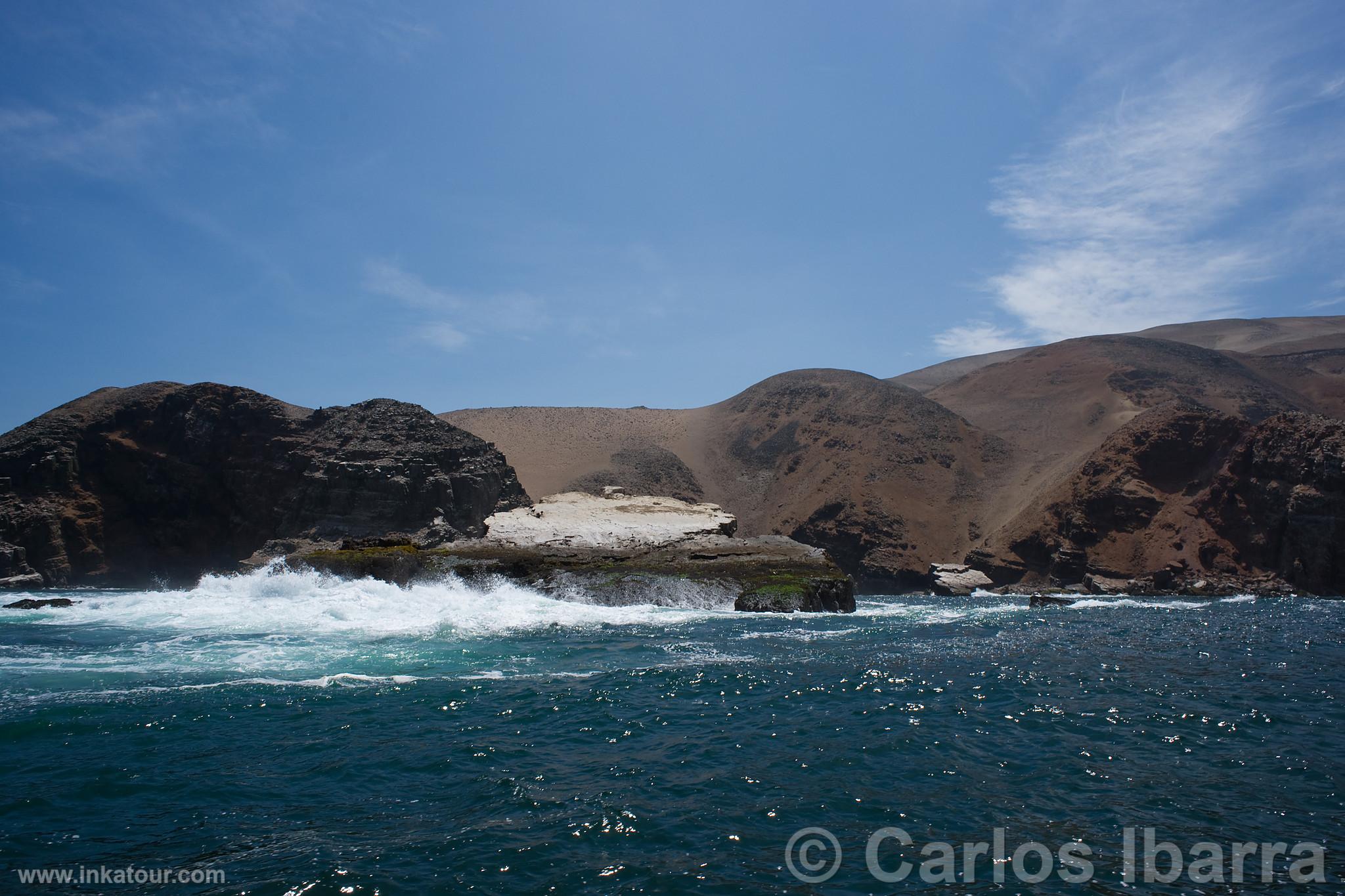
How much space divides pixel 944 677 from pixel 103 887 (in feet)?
39.8

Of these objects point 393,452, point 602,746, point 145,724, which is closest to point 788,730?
point 602,746

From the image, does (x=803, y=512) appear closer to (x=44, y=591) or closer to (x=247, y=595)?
(x=247, y=595)

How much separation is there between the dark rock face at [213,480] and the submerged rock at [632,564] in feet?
47.5

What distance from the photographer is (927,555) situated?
6022 centimetres

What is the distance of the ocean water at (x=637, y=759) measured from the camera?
20.2 feet

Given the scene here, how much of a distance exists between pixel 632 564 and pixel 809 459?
54.3 m

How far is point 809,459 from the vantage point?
82.5 m

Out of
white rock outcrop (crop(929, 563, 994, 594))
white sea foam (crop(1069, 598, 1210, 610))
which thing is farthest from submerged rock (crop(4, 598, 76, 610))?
white rock outcrop (crop(929, 563, 994, 594))

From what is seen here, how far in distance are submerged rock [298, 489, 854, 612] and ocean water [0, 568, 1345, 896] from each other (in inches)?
394

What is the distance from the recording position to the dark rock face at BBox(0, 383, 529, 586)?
50281 millimetres

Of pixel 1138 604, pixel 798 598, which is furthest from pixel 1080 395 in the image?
pixel 798 598

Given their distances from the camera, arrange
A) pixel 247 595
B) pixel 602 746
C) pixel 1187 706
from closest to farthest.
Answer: pixel 602 746 → pixel 1187 706 → pixel 247 595

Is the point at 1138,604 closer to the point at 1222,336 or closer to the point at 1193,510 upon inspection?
the point at 1193,510

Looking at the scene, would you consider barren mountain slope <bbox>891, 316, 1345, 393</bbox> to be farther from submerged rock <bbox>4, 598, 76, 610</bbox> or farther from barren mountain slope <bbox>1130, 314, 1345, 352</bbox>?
submerged rock <bbox>4, 598, 76, 610</bbox>
